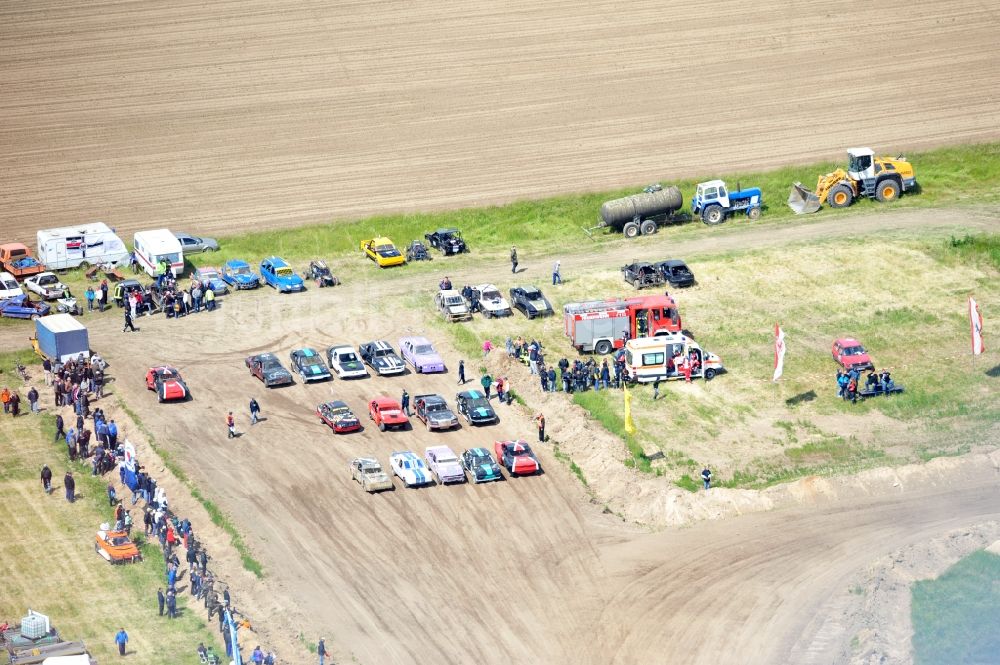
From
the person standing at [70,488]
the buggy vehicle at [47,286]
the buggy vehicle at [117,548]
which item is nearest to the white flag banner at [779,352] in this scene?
the buggy vehicle at [117,548]

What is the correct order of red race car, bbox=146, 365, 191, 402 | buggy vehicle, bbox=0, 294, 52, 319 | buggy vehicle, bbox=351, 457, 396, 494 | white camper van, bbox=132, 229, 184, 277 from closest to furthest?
buggy vehicle, bbox=351, 457, 396, 494 < red race car, bbox=146, 365, 191, 402 < buggy vehicle, bbox=0, 294, 52, 319 < white camper van, bbox=132, 229, 184, 277

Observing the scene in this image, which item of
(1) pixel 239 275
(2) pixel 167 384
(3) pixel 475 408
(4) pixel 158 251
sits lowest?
(3) pixel 475 408

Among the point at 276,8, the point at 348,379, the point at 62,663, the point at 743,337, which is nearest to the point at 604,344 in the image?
the point at 743,337

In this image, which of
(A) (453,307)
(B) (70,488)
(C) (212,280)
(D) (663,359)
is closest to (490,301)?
(A) (453,307)

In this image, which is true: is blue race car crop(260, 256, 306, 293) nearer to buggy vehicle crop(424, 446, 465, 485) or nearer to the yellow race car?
the yellow race car

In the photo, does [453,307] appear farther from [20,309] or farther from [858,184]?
[858,184]

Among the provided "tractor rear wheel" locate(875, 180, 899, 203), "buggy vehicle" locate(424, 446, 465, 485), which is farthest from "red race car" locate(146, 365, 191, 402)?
"tractor rear wheel" locate(875, 180, 899, 203)

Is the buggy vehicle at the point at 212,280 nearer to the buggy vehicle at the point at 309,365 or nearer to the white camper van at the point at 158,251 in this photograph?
the white camper van at the point at 158,251
